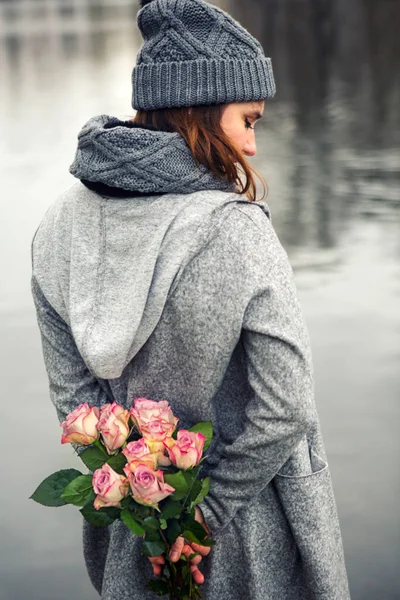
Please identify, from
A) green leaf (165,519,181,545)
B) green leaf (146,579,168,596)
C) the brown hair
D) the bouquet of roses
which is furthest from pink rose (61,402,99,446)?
the brown hair

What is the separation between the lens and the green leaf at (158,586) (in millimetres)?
2016

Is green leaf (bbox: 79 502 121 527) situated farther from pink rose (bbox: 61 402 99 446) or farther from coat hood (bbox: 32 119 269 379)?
coat hood (bbox: 32 119 269 379)

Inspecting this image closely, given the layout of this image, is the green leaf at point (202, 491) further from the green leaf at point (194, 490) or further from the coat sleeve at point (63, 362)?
the coat sleeve at point (63, 362)

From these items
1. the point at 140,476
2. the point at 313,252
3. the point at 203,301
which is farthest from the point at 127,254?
the point at 313,252

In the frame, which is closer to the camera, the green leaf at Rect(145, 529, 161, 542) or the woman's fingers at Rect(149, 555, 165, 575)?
the green leaf at Rect(145, 529, 161, 542)

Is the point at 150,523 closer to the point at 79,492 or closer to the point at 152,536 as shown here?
the point at 152,536

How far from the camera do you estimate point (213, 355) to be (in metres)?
1.88

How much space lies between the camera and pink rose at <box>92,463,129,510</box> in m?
1.79

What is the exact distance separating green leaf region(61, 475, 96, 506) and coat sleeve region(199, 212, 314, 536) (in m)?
0.27

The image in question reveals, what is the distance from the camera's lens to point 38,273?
2.06m

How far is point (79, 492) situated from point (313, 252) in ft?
16.2

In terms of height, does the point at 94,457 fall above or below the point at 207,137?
below

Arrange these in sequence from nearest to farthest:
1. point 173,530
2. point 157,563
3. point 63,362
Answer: point 173,530
point 157,563
point 63,362

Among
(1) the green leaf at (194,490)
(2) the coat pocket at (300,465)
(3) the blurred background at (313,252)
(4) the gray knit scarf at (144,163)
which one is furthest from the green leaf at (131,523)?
(3) the blurred background at (313,252)
